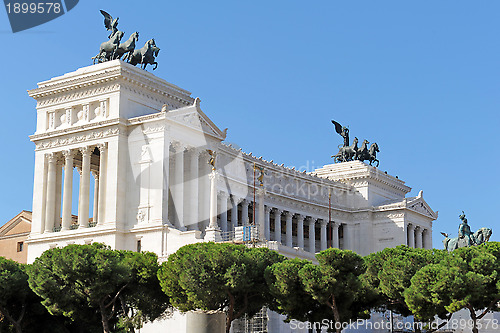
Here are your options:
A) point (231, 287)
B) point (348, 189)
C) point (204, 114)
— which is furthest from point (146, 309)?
point (348, 189)

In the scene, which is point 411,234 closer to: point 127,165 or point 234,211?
point 234,211

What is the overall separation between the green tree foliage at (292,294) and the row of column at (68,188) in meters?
26.4

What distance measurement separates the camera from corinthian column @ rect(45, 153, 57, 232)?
272 ft

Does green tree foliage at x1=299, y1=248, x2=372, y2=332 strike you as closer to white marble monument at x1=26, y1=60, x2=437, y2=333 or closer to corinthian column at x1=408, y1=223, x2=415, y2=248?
white marble monument at x1=26, y1=60, x2=437, y2=333

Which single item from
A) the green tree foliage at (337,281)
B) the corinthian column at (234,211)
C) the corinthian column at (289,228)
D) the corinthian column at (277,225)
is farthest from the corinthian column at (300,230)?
the green tree foliage at (337,281)

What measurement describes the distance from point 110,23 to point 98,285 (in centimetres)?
3798

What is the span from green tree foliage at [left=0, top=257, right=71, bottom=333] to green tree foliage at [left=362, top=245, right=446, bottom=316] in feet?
77.3

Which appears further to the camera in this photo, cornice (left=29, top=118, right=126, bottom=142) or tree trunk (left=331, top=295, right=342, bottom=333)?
cornice (left=29, top=118, right=126, bottom=142)

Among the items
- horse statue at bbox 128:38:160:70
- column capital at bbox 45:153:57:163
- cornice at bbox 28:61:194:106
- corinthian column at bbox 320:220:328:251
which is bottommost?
corinthian column at bbox 320:220:328:251

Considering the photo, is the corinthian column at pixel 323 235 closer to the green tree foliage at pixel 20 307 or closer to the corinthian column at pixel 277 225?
the corinthian column at pixel 277 225

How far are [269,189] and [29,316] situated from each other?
1908 inches

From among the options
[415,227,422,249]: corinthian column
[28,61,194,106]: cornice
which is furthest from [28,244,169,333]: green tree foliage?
[415,227,422,249]: corinthian column

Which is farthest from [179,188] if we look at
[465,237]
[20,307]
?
[465,237]

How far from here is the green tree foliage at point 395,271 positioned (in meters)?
58.4
